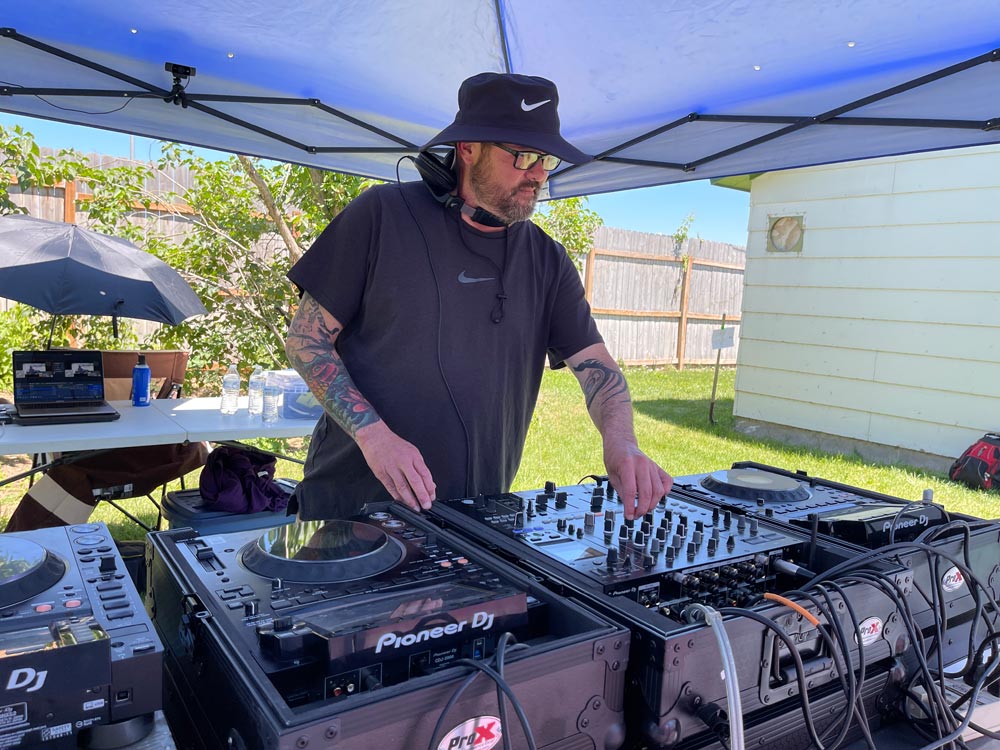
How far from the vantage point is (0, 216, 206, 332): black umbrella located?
3.91 meters

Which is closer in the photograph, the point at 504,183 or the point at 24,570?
the point at 24,570

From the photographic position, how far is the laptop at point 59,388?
12.7 ft

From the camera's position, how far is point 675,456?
6602 mm

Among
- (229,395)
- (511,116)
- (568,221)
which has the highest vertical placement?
(568,221)

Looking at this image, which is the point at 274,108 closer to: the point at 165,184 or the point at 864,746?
the point at 864,746

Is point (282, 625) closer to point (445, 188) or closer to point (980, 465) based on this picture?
point (445, 188)

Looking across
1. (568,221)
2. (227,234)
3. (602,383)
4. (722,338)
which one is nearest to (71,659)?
(602,383)

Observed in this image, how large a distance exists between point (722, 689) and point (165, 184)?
→ 7.96m

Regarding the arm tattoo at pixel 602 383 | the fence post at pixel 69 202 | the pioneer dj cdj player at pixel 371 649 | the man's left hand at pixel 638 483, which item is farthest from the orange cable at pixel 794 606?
the fence post at pixel 69 202

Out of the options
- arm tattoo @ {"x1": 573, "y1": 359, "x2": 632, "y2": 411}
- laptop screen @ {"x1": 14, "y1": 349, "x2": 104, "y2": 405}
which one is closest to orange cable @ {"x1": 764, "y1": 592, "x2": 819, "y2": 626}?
arm tattoo @ {"x1": 573, "y1": 359, "x2": 632, "y2": 411}

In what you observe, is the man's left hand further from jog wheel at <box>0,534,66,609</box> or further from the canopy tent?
the canopy tent

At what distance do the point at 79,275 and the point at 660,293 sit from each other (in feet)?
34.9

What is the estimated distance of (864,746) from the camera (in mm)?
1216

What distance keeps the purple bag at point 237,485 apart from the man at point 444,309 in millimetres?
2093
